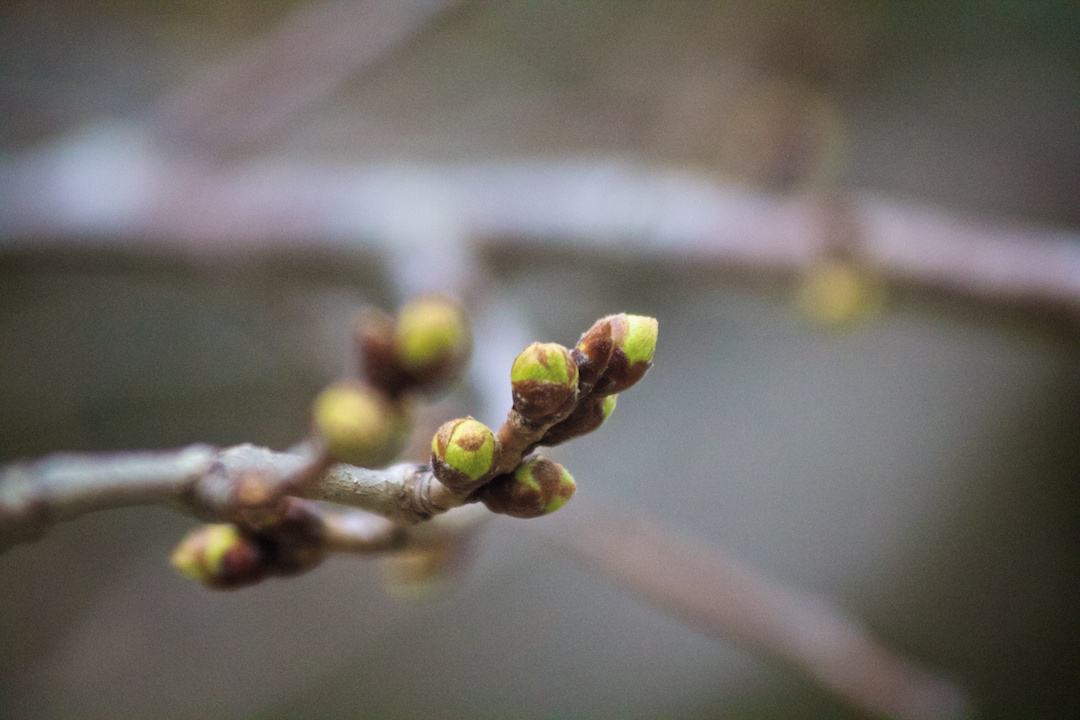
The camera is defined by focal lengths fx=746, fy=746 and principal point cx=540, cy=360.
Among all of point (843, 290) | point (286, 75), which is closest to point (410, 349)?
point (843, 290)

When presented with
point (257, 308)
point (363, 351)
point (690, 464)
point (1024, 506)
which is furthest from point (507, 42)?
point (363, 351)

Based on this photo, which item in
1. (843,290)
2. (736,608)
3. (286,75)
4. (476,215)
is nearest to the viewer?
(736,608)

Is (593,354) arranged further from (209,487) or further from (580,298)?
(580,298)

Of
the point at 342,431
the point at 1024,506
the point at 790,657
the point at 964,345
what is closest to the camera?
the point at 342,431

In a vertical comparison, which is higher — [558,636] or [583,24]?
[583,24]

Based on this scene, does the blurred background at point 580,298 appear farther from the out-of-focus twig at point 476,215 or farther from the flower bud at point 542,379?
the flower bud at point 542,379

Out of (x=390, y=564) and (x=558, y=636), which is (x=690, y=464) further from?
(x=390, y=564)
